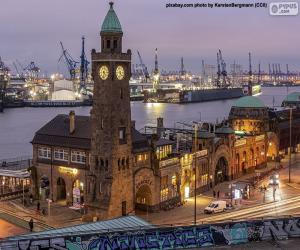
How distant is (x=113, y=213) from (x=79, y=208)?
14.9 ft

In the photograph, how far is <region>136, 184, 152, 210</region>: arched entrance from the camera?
57019 millimetres

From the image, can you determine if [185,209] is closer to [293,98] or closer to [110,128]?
[110,128]

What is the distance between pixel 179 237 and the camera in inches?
1257

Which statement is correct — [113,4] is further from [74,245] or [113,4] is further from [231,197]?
[74,245]

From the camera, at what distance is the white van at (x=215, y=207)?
5638 centimetres

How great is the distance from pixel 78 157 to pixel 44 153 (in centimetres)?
523

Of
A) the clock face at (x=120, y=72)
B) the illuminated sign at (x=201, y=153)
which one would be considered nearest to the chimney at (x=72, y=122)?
the clock face at (x=120, y=72)

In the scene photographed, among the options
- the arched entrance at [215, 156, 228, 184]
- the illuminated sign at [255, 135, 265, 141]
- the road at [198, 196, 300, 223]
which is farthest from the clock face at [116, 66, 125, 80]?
the illuminated sign at [255, 135, 265, 141]

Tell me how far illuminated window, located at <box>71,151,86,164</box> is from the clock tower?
2923mm

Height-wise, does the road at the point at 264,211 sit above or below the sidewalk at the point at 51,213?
below

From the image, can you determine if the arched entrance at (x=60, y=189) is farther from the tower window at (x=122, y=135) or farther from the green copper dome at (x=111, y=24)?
the green copper dome at (x=111, y=24)

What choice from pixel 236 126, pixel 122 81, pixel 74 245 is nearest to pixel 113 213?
pixel 122 81

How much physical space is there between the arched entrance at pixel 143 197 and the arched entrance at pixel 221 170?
15.4 metres

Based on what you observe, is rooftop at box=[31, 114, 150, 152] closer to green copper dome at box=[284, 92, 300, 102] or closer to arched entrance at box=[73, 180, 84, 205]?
arched entrance at box=[73, 180, 84, 205]
